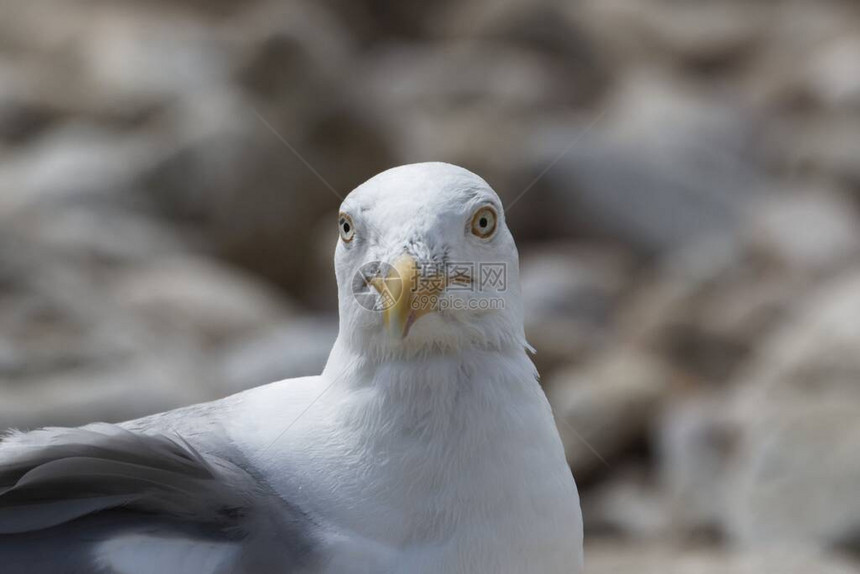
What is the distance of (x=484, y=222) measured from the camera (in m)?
2.92

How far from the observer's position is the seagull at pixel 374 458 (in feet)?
8.87

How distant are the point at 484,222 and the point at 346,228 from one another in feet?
1.04

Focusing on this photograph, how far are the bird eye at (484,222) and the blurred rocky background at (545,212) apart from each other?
100 inches

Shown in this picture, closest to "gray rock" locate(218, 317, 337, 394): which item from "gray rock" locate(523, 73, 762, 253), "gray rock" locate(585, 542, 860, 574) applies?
"gray rock" locate(585, 542, 860, 574)

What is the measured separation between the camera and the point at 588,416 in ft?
21.9

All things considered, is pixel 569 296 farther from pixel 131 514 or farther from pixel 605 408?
pixel 131 514

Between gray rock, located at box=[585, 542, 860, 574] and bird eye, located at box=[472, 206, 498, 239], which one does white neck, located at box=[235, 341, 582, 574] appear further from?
gray rock, located at box=[585, 542, 860, 574]

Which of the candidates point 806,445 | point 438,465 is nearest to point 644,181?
point 806,445

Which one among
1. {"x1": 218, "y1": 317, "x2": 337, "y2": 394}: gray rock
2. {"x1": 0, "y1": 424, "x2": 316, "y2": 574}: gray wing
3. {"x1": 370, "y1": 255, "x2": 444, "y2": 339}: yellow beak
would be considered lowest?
{"x1": 0, "y1": 424, "x2": 316, "y2": 574}: gray wing

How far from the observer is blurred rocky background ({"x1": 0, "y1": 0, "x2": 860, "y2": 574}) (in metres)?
5.72

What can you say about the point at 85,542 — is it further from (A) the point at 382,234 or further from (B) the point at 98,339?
(B) the point at 98,339

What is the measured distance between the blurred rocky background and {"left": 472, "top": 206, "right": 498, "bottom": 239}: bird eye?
2.55 meters

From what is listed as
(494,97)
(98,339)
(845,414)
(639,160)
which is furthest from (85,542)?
(494,97)

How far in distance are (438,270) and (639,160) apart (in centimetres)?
861
